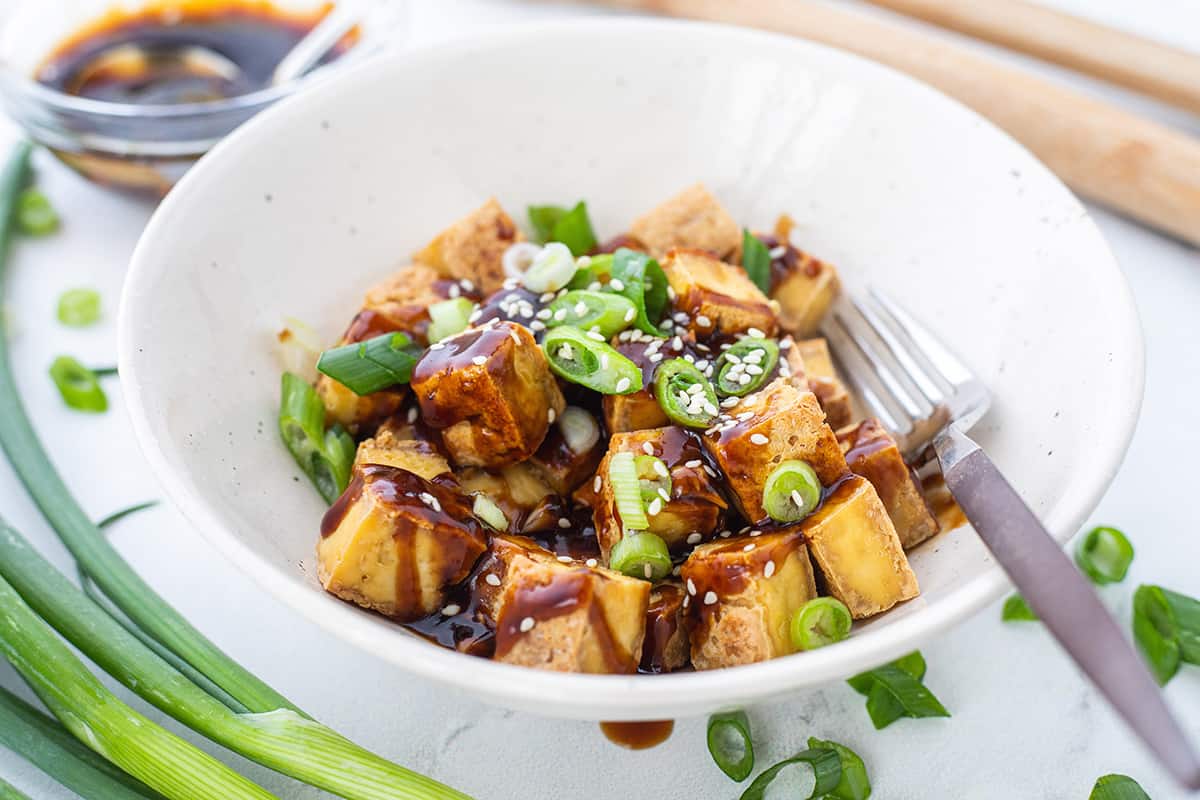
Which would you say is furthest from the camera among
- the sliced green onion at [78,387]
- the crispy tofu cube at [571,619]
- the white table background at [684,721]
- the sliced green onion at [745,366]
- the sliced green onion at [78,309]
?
the sliced green onion at [78,309]

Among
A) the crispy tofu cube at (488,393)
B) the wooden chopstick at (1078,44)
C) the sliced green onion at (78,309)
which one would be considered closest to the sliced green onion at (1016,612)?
the crispy tofu cube at (488,393)

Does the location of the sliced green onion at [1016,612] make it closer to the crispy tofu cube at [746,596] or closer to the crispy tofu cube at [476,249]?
the crispy tofu cube at [746,596]

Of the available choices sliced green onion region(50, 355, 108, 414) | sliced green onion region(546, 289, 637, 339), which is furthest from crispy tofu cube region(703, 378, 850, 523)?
sliced green onion region(50, 355, 108, 414)

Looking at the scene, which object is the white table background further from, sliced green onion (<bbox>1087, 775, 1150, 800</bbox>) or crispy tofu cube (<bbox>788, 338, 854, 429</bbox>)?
crispy tofu cube (<bbox>788, 338, 854, 429</bbox>)

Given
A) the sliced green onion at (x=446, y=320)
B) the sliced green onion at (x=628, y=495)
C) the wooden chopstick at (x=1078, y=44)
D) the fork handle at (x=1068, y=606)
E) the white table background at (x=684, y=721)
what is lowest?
the white table background at (x=684, y=721)

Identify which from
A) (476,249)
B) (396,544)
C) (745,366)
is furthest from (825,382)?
(396,544)

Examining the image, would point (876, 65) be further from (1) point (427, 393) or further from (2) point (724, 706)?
(2) point (724, 706)

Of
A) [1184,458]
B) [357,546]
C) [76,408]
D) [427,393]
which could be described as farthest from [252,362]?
[1184,458]

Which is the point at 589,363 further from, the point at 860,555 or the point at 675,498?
the point at 860,555
